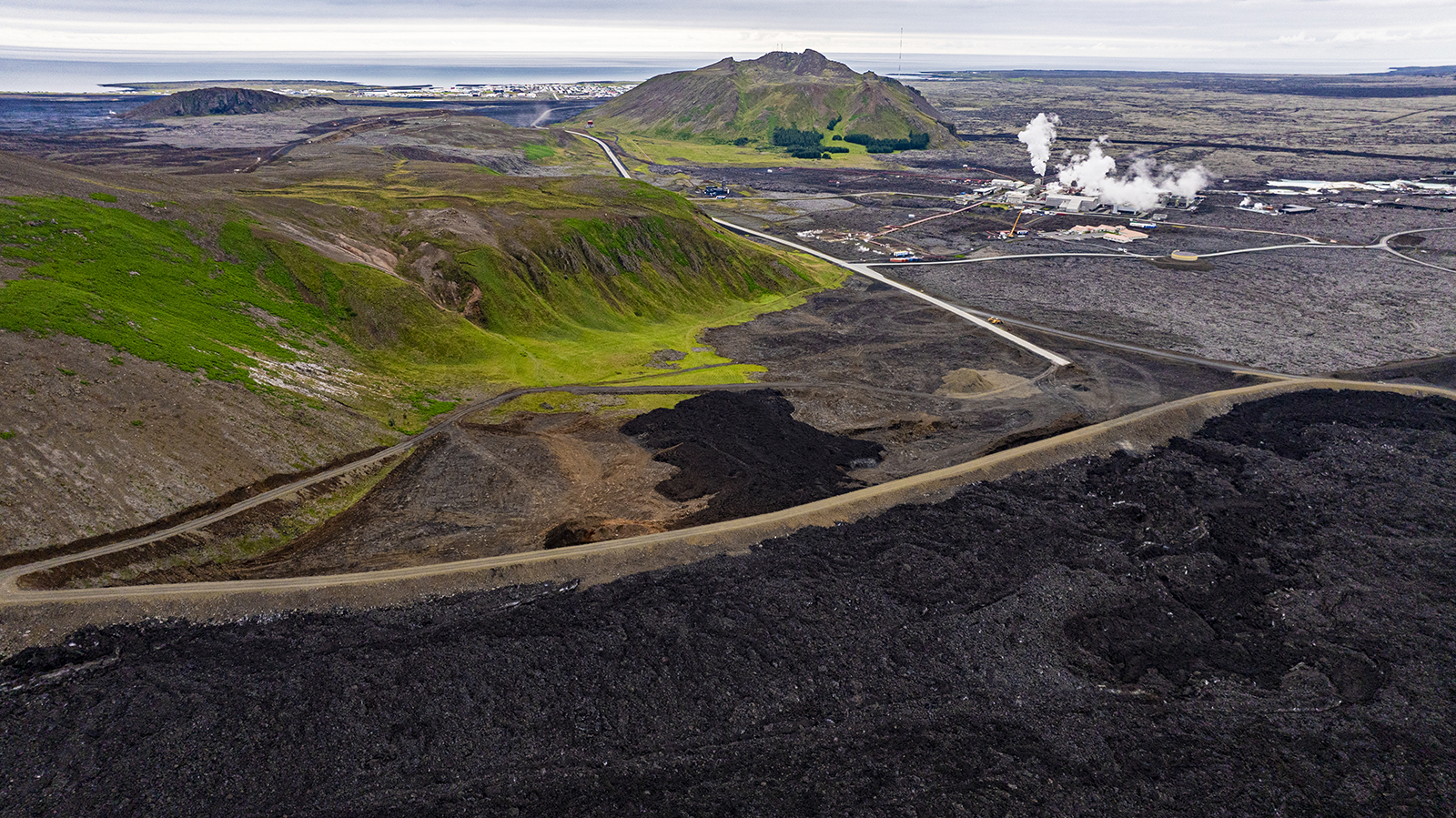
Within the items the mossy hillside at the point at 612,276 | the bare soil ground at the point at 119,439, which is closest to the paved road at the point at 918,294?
the mossy hillside at the point at 612,276

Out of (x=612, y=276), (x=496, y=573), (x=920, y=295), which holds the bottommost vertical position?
(x=496, y=573)

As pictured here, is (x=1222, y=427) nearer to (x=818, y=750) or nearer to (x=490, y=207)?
(x=818, y=750)

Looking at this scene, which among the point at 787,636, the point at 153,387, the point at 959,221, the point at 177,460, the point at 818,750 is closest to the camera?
the point at 818,750

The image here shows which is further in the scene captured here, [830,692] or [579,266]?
[579,266]

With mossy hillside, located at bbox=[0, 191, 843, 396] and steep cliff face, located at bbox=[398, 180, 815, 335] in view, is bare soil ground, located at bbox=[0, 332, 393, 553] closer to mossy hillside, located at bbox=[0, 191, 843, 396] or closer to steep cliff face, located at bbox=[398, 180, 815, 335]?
mossy hillside, located at bbox=[0, 191, 843, 396]

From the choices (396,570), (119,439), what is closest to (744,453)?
(396,570)

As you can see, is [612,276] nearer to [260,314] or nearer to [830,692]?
[260,314]

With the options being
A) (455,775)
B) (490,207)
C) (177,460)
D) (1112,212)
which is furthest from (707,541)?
(1112,212)
